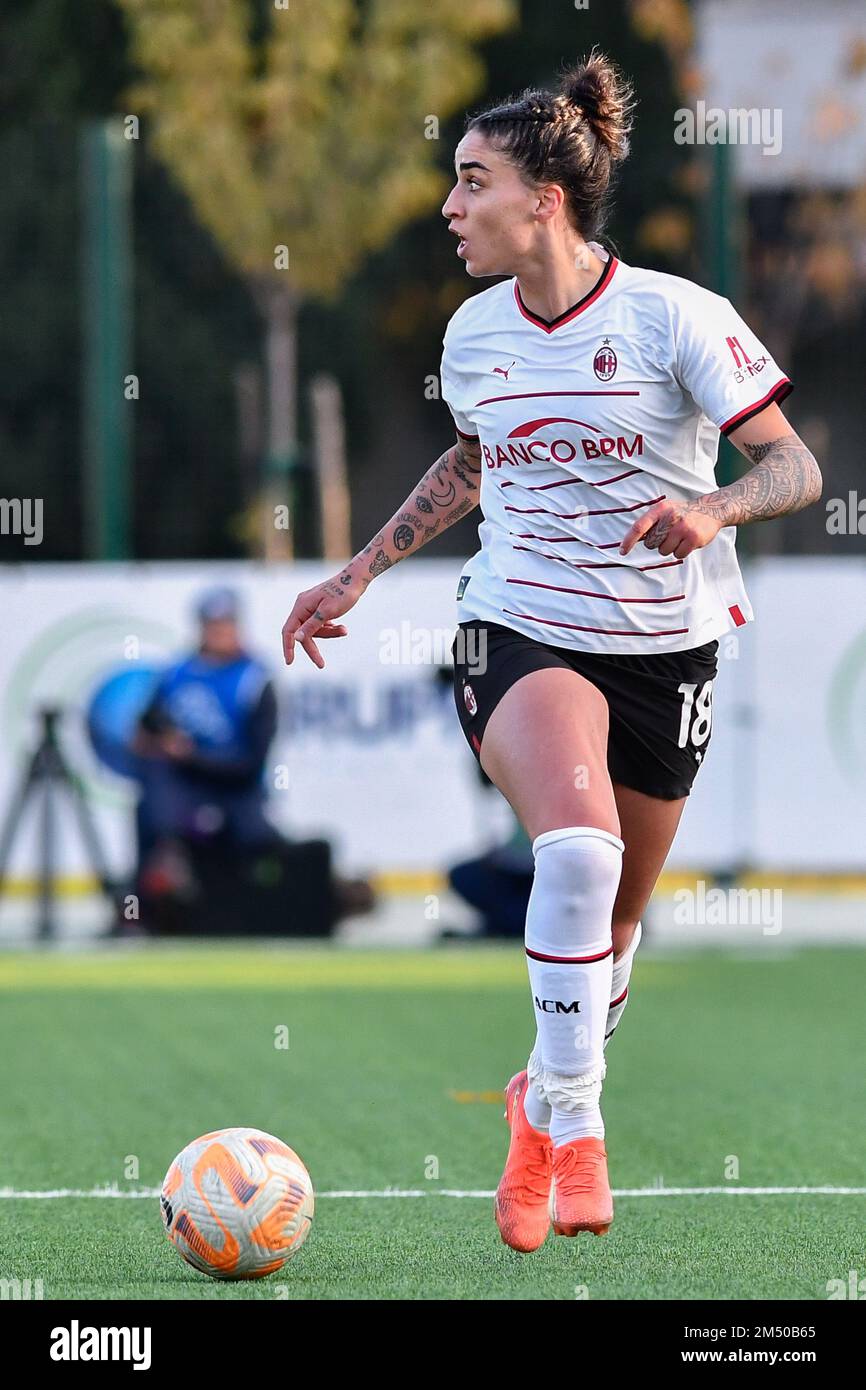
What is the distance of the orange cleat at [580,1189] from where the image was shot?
14.8 feet

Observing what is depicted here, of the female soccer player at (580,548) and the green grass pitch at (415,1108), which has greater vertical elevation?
the female soccer player at (580,548)

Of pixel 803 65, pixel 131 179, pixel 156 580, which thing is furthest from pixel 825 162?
pixel 156 580

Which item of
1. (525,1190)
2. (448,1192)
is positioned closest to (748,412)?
(525,1190)

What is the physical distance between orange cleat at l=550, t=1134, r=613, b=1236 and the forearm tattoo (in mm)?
1451

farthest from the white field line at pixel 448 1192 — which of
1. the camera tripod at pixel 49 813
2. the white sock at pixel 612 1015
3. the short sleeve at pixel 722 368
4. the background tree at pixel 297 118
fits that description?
the background tree at pixel 297 118

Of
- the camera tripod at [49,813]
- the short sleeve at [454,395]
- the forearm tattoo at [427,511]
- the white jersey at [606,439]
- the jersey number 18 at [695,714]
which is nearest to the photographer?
the white jersey at [606,439]

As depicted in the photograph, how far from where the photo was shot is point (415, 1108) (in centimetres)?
737

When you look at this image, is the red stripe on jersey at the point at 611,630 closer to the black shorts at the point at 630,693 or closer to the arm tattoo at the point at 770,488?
the black shorts at the point at 630,693

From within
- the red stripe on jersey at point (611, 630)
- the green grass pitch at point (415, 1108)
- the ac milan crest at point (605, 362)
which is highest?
the ac milan crest at point (605, 362)

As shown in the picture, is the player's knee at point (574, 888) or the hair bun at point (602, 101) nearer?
the player's knee at point (574, 888)

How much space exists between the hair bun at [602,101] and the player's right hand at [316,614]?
113 centimetres

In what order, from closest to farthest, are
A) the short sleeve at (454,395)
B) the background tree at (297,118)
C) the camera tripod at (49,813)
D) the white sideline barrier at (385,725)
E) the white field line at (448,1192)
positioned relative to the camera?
the short sleeve at (454,395)
the white field line at (448,1192)
the camera tripod at (49,813)
the white sideline barrier at (385,725)
the background tree at (297,118)

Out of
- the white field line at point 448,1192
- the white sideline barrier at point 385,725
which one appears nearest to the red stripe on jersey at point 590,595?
the white field line at point 448,1192
